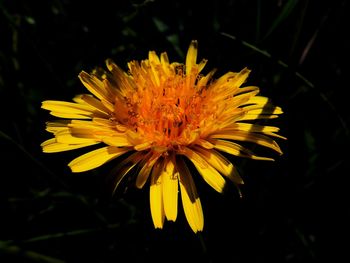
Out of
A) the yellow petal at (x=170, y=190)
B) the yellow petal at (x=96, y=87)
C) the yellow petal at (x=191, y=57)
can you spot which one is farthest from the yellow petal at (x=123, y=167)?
the yellow petal at (x=191, y=57)

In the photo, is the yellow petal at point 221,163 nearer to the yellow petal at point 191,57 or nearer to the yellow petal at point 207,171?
the yellow petal at point 207,171

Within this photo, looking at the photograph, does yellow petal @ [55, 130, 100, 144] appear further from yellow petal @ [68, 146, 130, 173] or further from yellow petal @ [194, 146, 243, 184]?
yellow petal @ [194, 146, 243, 184]

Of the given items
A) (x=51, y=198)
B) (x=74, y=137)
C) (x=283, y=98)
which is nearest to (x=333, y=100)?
(x=283, y=98)

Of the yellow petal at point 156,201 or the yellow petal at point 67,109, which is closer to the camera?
the yellow petal at point 156,201

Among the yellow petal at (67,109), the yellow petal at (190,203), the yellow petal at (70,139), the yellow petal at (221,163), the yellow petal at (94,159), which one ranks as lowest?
the yellow petal at (190,203)

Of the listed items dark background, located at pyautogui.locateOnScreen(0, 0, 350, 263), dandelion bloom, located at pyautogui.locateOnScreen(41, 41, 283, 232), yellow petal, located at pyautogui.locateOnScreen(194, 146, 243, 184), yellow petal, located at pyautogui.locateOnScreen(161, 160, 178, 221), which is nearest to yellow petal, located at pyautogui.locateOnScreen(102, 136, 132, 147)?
dandelion bloom, located at pyautogui.locateOnScreen(41, 41, 283, 232)

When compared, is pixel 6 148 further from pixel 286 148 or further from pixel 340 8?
pixel 340 8

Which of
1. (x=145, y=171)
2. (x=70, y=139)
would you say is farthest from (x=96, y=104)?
(x=145, y=171)
